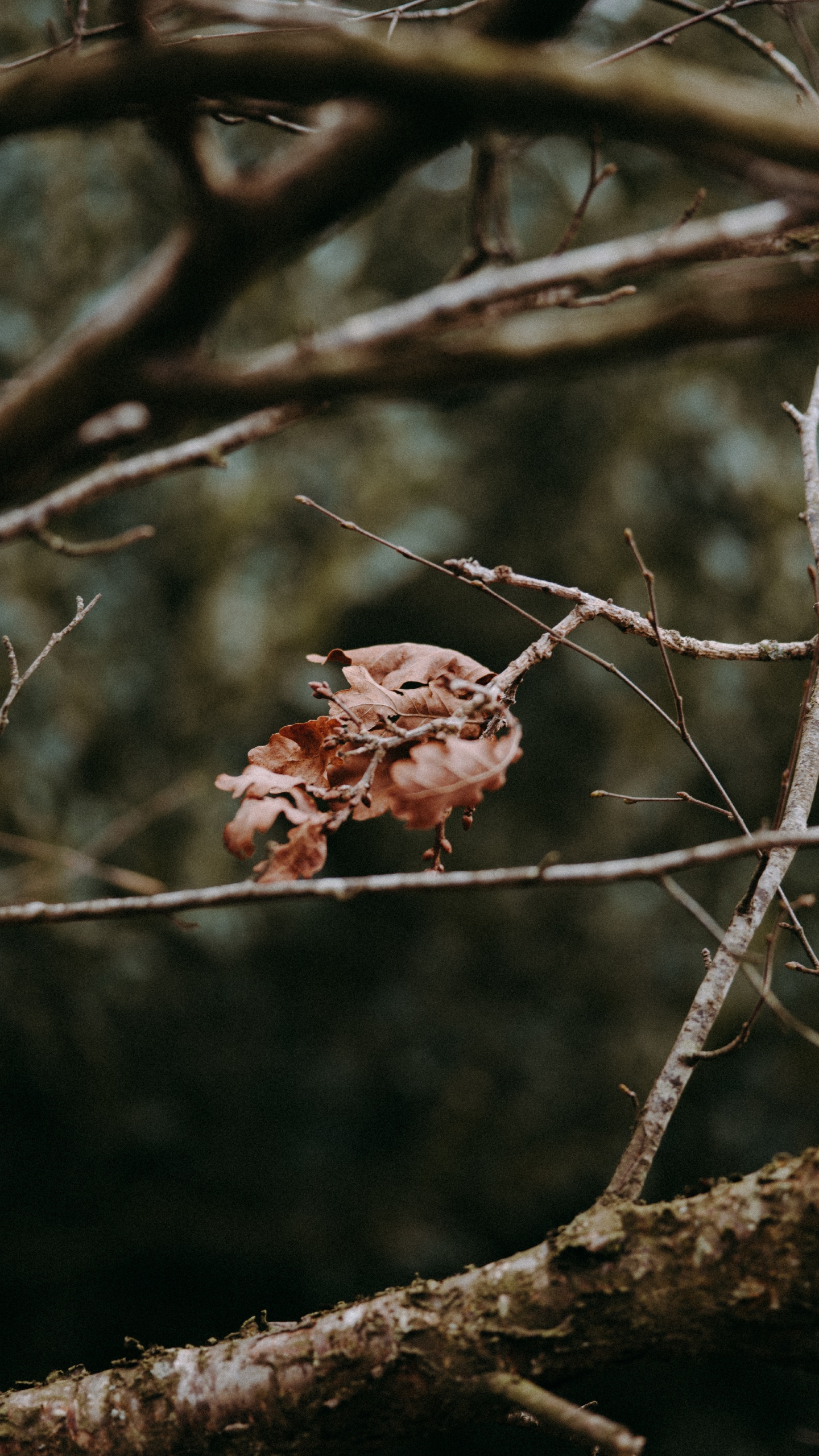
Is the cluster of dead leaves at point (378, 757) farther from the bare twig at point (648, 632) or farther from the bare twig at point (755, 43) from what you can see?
the bare twig at point (755, 43)

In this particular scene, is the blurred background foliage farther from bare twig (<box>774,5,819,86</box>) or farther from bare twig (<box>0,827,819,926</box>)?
bare twig (<box>0,827,819,926</box>)

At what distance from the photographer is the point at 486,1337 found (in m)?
0.89

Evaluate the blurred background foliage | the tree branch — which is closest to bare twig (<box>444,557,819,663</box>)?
the tree branch

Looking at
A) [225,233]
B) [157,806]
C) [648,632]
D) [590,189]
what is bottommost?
[157,806]

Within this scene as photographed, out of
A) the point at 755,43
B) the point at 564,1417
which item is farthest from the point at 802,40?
the point at 564,1417

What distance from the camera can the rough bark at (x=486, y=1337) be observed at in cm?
83

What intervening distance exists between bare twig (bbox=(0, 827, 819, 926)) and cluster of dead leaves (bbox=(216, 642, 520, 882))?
92mm

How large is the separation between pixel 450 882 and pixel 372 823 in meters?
2.53

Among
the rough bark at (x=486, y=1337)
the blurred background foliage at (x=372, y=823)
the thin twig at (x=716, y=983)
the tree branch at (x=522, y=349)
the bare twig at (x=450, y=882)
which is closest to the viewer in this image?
the tree branch at (x=522, y=349)

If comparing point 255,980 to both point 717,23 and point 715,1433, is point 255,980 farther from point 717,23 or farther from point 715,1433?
point 717,23

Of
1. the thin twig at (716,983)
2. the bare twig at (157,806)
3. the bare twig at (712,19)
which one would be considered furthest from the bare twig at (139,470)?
the bare twig at (157,806)

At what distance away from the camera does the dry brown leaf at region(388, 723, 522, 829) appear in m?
0.89

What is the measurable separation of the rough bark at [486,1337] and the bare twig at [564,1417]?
37 millimetres

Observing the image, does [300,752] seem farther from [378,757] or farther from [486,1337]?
[486,1337]
